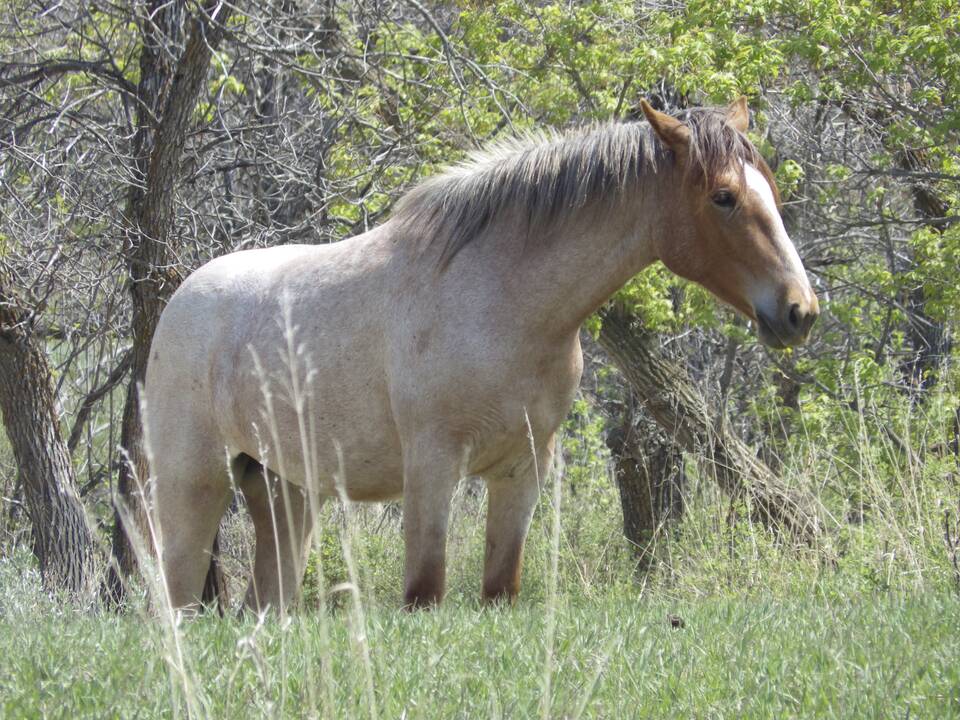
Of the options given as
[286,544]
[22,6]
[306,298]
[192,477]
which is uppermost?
[22,6]

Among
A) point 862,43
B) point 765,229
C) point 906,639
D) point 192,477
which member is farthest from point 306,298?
point 862,43

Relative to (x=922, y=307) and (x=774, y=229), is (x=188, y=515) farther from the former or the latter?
(x=922, y=307)

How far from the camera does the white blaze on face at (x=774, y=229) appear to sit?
4.86 metres

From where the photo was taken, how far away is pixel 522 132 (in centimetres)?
812

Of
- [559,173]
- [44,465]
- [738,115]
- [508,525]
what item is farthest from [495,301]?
[44,465]

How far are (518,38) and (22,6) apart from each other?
3826 millimetres

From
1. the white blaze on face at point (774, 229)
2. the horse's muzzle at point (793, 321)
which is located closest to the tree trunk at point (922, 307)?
the white blaze on face at point (774, 229)

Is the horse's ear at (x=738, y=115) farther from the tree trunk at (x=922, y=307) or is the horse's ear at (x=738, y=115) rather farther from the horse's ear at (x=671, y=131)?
the tree trunk at (x=922, y=307)

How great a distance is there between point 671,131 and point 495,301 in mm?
1016

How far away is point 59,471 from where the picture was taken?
834 cm

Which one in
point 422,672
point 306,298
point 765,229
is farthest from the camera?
point 306,298

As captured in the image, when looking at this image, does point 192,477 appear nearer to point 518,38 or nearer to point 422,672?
point 422,672

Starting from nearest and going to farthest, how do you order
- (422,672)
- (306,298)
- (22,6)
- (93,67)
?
(422,672) < (306,298) < (93,67) < (22,6)

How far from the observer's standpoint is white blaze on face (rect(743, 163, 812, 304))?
4.86 meters
